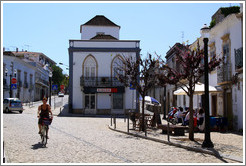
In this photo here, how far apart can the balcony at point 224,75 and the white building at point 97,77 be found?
1945cm

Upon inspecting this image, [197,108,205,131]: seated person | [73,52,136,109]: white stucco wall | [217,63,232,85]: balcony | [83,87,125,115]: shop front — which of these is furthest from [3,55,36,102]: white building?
[197,108,205,131]: seated person

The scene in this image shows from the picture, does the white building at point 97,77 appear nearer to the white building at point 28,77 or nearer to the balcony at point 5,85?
the balcony at point 5,85

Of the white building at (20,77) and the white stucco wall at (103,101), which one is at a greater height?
the white building at (20,77)

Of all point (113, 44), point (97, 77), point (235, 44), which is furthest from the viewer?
point (113, 44)

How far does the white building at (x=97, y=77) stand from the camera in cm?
3869

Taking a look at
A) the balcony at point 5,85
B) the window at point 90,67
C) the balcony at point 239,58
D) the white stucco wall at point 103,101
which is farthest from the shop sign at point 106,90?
the balcony at point 239,58

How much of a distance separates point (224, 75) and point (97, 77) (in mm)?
21365

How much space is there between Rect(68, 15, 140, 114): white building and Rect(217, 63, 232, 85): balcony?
19448mm

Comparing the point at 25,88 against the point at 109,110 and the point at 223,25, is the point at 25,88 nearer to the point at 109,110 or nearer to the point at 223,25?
the point at 109,110

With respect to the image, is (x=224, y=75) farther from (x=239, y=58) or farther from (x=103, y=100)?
(x=103, y=100)

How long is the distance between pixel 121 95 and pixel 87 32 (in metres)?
13.8

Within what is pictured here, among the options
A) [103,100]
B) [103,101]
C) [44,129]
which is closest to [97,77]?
[103,100]

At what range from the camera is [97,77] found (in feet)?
128

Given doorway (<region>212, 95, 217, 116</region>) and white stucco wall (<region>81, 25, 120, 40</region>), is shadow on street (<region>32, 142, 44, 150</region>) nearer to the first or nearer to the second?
doorway (<region>212, 95, 217, 116</region>)
